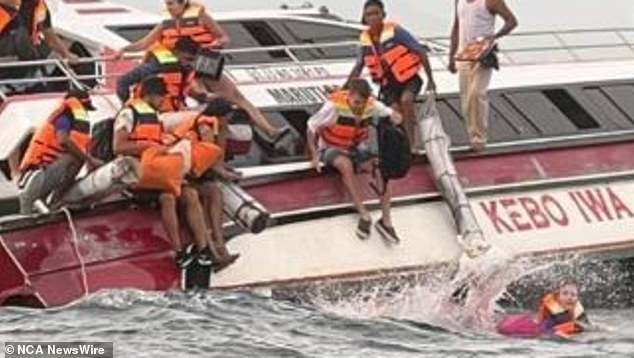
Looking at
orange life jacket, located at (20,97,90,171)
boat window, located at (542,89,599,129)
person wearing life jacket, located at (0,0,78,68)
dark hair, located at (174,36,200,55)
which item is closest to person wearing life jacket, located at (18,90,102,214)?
orange life jacket, located at (20,97,90,171)

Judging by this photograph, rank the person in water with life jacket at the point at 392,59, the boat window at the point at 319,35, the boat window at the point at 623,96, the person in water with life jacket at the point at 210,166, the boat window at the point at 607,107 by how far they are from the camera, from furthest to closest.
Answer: the boat window at the point at 319,35
the boat window at the point at 623,96
the boat window at the point at 607,107
the person in water with life jacket at the point at 392,59
the person in water with life jacket at the point at 210,166

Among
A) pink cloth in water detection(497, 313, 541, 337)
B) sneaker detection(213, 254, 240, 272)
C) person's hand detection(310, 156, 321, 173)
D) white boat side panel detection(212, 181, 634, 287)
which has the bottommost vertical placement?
pink cloth in water detection(497, 313, 541, 337)

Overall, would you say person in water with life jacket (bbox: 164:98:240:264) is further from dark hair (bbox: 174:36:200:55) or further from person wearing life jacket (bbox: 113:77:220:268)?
dark hair (bbox: 174:36:200:55)

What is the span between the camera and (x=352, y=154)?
52.1ft

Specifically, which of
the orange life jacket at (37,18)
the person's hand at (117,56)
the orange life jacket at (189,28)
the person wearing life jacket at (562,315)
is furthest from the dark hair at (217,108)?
the person wearing life jacket at (562,315)

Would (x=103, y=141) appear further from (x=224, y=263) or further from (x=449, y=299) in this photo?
(x=449, y=299)

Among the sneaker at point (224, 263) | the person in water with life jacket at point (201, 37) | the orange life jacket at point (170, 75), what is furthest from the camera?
the person in water with life jacket at point (201, 37)

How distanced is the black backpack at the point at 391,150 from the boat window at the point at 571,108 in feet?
9.13

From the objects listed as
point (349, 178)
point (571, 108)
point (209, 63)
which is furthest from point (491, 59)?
point (209, 63)

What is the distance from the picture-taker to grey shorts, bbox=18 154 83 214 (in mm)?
14625

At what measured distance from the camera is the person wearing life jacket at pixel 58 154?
47.8 feet

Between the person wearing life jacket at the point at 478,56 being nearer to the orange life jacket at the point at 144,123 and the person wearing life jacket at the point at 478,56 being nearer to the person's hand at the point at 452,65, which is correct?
the person's hand at the point at 452,65

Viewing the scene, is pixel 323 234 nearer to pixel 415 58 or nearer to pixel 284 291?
pixel 284 291

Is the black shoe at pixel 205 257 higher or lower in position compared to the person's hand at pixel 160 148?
lower
